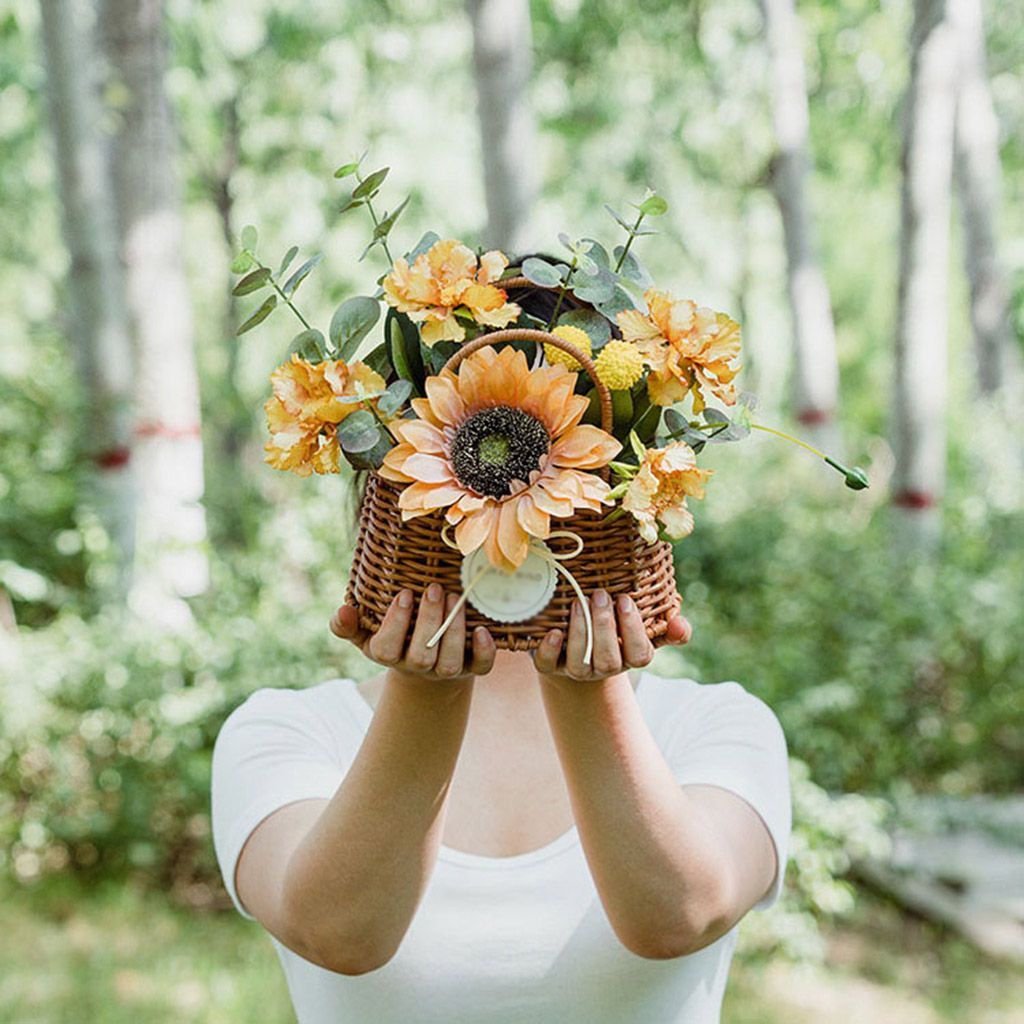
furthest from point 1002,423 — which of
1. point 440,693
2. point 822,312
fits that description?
point 440,693

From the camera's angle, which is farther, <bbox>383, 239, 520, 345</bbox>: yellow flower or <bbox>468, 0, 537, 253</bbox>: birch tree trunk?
<bbox>468, 0, 537, 253</bbox>: birch tree trunk

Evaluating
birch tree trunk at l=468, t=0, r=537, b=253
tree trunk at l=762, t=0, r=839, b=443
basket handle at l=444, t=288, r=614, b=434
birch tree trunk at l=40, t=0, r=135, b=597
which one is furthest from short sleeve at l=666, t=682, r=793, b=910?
tree trunk at l=762, t=0, r=839, b=443

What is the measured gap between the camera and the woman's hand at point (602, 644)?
1.16 meters

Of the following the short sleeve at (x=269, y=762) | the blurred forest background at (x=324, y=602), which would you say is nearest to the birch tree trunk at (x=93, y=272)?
the blurred forest background at (x=324, y=602)

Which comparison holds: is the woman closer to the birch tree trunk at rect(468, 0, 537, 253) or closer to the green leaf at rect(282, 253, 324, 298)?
the green leaf at rect(282, 253, 324, 298)

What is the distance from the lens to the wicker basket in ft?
3.83

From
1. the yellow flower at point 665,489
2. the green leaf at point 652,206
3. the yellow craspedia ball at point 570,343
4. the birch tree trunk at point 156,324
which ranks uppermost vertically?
the green leaf at point 652,206

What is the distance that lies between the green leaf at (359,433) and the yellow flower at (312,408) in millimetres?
A: 16

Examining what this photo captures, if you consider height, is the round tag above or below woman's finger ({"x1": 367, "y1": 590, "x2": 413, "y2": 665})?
above

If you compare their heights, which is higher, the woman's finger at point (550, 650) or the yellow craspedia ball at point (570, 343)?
the yellow craspedia ball at point (570, 343)

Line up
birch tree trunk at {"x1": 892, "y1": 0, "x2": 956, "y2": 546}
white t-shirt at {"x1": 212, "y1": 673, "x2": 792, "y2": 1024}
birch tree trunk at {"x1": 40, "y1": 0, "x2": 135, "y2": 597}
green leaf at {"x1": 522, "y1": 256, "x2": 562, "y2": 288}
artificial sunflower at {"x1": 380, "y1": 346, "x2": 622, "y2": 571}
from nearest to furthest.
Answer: artificial sunflower at {"x1": 380, "y1": 346, "x2": 622, "y2": 571} → green leaf at {"x1": 522, "y1": 256, "x2": 562, "y2": 288} → white t-shirt at {"x1": 212, "y1": 673, "x2": 792, "y2": 1024} → birch tree trunk at {"x1": 40, "y1": 0, "x2": 135, "y2": 597} → birch tree trunk at {"x1": 892, "y1": 0, "x2": 956, "y2": 546}

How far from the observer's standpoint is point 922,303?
5.31 m

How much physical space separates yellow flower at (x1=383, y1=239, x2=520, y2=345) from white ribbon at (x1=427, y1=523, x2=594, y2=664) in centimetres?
20

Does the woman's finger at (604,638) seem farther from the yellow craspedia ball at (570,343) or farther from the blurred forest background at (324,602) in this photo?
the blurred forest background at (324,602)
